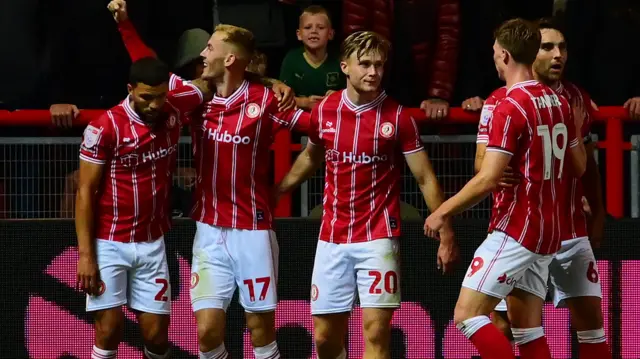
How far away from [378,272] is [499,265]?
76 centimetres

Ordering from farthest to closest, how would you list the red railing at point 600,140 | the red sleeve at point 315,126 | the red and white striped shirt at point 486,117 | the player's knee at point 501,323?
the red railing at point 600,140, the player's knee at point 501,323, the red sleeve at point 315,126, the red and white striped shirt at point 486,117

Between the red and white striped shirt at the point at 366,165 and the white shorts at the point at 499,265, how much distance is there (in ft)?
2.06

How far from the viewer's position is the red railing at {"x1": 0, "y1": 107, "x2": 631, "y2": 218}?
9039 mm

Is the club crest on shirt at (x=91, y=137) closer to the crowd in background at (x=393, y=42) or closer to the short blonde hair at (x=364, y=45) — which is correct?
the short blonde hair at (x=364, y=45)

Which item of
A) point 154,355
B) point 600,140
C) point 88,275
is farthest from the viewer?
point 600,140

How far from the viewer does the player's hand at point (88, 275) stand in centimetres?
834

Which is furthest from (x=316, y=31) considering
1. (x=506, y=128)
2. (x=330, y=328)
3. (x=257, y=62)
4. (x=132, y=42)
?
(x=506, y=128)

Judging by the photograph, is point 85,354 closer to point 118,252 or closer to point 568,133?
point 118,252

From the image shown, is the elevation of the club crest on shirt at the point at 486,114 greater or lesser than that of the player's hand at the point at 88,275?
greater

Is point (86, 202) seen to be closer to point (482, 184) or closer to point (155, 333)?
point (155, 333)

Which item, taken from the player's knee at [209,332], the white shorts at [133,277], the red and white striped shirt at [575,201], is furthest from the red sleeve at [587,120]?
the white shorts at [133,277]

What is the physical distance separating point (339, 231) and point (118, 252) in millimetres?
1177

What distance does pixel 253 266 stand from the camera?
28.0 feet

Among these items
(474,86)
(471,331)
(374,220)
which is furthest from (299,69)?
(471,331)
